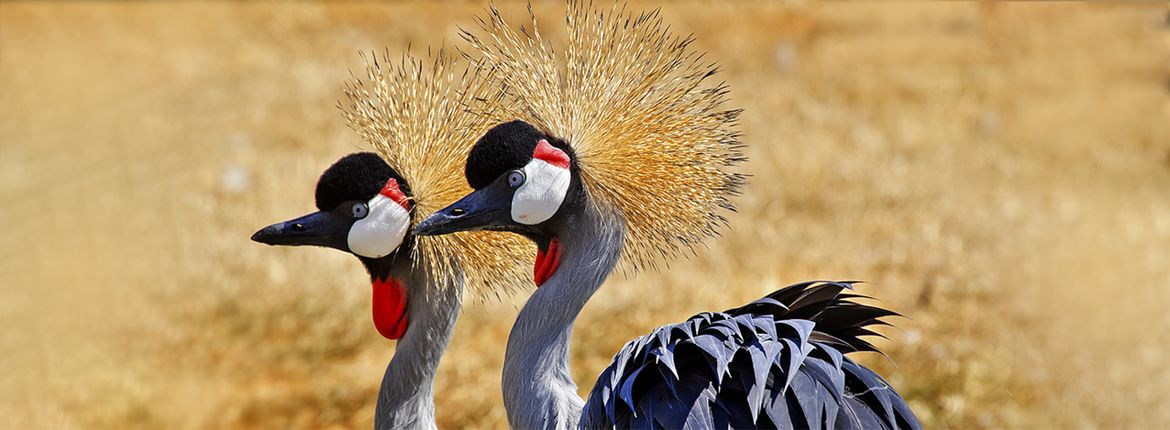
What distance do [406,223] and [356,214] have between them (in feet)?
0.26

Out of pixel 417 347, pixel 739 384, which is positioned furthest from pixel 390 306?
pixel 739 384

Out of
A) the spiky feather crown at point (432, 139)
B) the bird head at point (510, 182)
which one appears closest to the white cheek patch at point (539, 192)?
the bird head at point (510, 182)

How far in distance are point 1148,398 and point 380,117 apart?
2511mm

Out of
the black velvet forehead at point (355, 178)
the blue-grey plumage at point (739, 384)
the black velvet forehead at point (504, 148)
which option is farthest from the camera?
the black velvet forehead at point (355, 178)

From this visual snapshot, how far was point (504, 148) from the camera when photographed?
1765mm

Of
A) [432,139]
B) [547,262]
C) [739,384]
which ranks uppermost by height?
[432,139]

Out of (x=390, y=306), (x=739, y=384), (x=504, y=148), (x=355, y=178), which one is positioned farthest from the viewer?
(x=390, y=306)

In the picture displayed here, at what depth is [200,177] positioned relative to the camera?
166 inches

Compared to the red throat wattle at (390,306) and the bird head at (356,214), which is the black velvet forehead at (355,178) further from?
the red throat wattle at (390,306)

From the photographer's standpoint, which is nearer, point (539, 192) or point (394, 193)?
point (539, 192)

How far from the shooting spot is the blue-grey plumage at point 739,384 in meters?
1.55

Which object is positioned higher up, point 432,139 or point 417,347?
point 432,139

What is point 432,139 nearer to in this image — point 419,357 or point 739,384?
point 419,357

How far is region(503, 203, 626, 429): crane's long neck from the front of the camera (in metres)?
1.78
